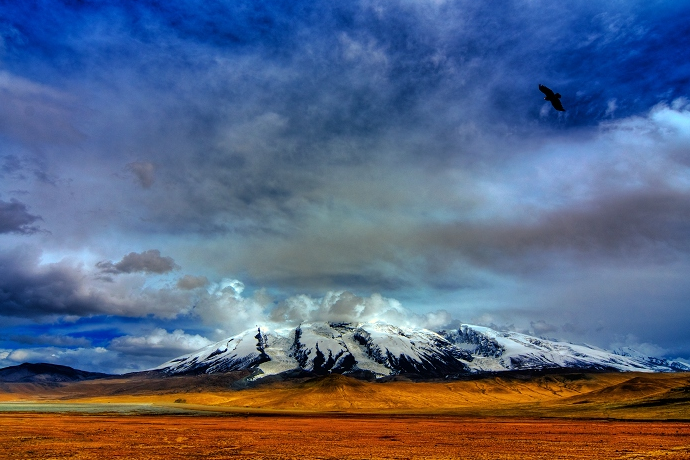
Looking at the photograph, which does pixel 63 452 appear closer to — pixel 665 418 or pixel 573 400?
pixel 665 418

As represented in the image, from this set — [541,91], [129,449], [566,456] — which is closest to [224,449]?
[129,449]

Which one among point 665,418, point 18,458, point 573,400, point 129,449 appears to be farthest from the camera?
point 573,400

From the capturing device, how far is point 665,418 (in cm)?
10925

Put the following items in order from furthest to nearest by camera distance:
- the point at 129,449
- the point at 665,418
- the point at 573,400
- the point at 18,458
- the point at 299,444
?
1. the point at 573,400
2. the point at 665,418
3. the point at 299,444
4. the point at 129,449
5. the point at 18,458

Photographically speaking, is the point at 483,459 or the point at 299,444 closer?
the point at 483,459

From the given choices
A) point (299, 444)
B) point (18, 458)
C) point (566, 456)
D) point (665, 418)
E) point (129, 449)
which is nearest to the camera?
point (18, 458)

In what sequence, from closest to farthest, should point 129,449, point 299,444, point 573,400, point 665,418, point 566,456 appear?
point 566,456
point 129,449
point 299,444
point 665,418
point 573,400

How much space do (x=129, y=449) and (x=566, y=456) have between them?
125ft

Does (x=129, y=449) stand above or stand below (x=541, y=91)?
below

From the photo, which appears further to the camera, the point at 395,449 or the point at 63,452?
the point at 395,449

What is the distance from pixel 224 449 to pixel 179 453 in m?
4.66

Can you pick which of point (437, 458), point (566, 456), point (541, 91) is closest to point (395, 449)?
point (437, 458)

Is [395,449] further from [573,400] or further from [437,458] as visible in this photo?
[573,400]

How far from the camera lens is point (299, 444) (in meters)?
50.2
